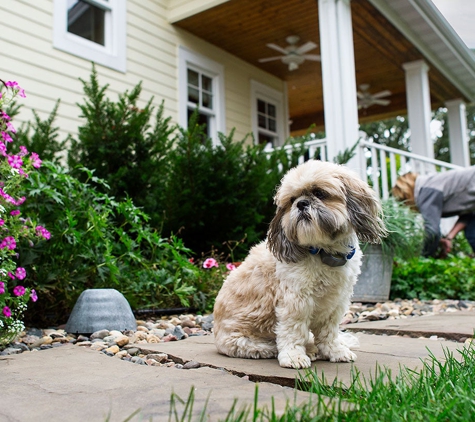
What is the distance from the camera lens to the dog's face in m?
2.14

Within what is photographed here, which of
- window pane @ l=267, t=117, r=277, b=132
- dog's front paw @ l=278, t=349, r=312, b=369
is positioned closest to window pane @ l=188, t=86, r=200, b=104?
window pane @ l=267, t=117, r=277, b=132

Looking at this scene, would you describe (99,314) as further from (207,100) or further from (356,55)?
(356,55)

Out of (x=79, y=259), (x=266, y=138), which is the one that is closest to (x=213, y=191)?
(x=79, y=259)

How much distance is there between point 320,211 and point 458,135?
1097cm

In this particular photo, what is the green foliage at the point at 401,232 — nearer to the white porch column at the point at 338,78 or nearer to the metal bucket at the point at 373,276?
the metal bucket at the point at 373,276

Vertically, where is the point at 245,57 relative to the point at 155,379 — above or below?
above

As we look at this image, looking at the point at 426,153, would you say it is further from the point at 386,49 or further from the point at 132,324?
the point at 132,324

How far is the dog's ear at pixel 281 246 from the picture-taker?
7.34 ft

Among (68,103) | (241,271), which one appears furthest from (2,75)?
(241,271)

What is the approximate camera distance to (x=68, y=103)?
283 inches

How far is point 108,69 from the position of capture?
7.68 metres

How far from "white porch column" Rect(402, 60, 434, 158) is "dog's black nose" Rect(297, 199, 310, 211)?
325 inches

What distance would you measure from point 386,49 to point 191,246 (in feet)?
20.3

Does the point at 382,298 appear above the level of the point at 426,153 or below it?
below
